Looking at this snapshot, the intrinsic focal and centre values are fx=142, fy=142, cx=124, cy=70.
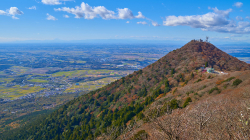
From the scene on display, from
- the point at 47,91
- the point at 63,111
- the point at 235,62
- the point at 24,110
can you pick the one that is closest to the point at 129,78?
the point at 63,111

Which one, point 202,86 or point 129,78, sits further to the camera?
point 129,78

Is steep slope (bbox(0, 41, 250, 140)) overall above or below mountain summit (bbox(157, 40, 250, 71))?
below

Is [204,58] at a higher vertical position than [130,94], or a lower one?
higher

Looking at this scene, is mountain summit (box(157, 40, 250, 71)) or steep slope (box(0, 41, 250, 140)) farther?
mountain summit (box(157, 40, 250, 71))

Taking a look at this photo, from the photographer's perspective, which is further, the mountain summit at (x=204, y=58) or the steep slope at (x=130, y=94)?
the mountain summit at (x=204, y=58)

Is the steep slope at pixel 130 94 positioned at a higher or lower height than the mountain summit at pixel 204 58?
lower

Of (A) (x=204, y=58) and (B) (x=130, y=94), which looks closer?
(B) (x=130, y=94)

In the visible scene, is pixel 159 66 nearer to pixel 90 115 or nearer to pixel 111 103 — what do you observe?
pixel 111 103

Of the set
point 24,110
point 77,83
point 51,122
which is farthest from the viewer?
point 77,83
